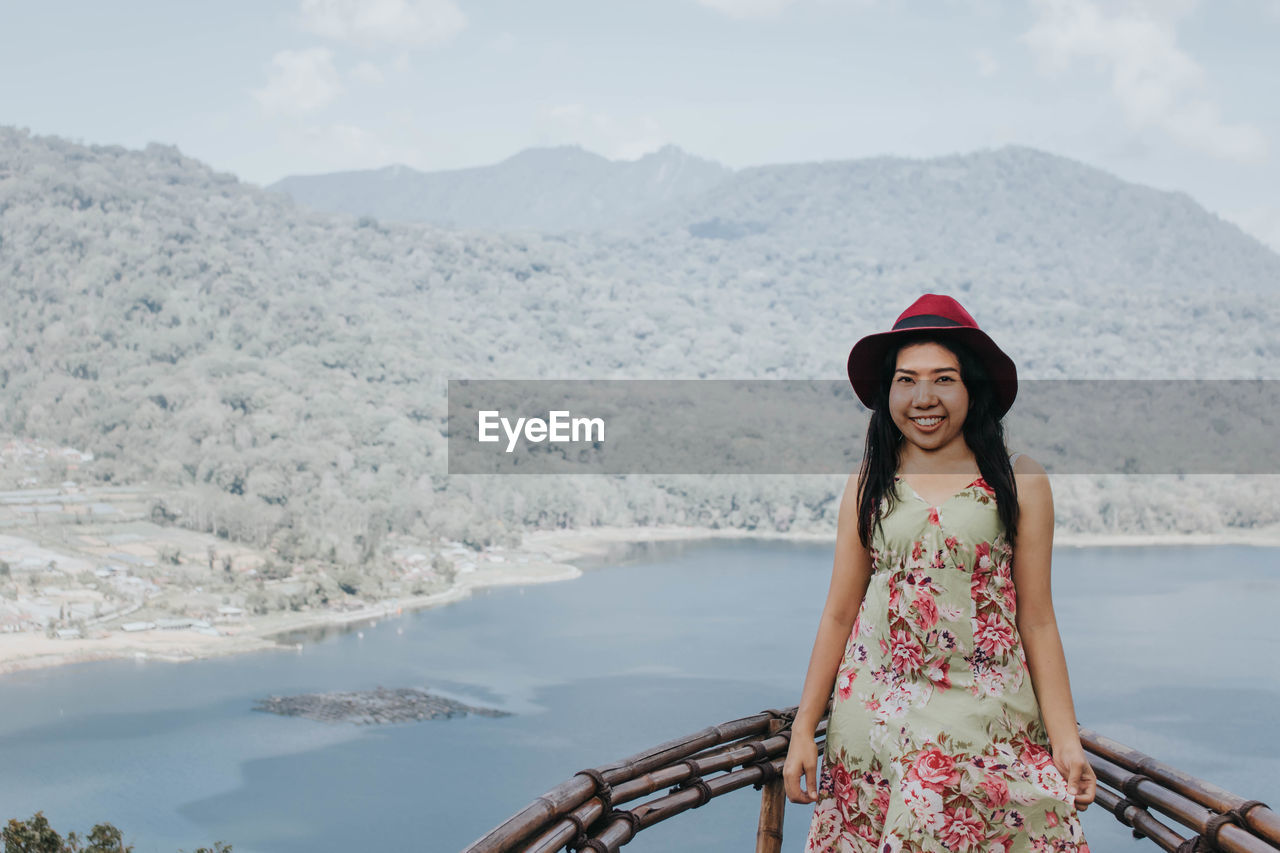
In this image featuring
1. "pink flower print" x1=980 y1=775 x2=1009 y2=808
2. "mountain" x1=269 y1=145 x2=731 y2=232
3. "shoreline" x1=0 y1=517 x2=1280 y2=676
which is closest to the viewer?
"pink flower print" x1=980 y1=775 x2=1009 y2=808

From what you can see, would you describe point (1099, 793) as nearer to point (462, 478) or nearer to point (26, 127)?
point (462, 478)

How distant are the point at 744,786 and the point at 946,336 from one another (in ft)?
1.82

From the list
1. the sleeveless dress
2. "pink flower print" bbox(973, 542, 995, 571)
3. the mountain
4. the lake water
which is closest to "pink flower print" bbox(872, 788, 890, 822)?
the sleeveless dress

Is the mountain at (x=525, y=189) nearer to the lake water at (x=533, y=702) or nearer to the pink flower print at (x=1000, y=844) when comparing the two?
the lake water at (x=533, y=702)

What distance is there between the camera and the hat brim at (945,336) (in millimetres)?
1088

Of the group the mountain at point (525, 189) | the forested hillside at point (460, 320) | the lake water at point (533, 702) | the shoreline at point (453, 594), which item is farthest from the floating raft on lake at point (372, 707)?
the mountain at point (525, 189)

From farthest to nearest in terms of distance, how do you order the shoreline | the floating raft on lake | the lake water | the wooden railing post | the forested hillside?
the forested hillside, the shoreline, the floating raft on lake, the lake water, the wooden railing post

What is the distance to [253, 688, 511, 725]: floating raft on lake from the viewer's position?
25.0 metres

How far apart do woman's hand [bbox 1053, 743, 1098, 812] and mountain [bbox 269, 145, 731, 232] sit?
77.8m

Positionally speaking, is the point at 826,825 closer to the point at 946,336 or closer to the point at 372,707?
the point at 946,336

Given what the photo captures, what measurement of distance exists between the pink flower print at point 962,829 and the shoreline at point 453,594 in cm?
2870

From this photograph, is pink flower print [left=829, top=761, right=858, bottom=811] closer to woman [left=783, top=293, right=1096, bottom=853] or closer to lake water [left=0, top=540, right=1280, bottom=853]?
woman [left=783, top=293, right=1096, bottom=853]

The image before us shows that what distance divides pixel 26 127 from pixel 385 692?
33.0 m
